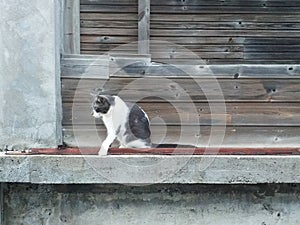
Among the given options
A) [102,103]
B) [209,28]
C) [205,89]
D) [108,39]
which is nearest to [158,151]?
[102,103]

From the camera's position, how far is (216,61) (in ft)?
13.5

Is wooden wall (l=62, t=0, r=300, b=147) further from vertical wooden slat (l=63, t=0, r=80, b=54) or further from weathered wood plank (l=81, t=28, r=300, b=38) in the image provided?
vertical wooden slat (l=63, t=0, r=80, b=54)

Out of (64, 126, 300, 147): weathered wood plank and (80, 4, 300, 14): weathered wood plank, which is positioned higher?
(80, 4, 300, 14): weathered wood plank

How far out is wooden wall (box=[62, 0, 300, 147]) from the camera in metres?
3.54

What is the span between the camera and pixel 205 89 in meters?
3.62

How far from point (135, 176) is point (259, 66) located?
1.24 m

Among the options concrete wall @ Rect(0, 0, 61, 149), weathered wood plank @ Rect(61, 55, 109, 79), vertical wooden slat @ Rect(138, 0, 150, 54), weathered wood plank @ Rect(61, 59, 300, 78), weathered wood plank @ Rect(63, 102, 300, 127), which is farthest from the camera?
vertical wooden slat @ Rect(138, 0, 150, 54)

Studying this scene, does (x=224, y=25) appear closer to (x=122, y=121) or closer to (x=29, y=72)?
(x=122, y=121)

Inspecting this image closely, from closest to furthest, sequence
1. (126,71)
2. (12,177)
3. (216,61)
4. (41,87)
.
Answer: (12,177)
(41,87)
(126,71)
(216,61)

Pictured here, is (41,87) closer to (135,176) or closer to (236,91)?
(135,176)

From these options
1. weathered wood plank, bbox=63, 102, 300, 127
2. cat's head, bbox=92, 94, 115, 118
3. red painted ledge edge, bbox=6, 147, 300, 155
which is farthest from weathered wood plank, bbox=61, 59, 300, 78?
red painted ledge edge, bbox=6, 147, 300, 155

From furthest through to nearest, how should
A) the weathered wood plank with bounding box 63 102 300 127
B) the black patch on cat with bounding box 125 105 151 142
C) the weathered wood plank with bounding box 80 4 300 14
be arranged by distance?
the weathered wood plank with bounding box 80 4 300 14, the weathered wood plank with bounding box 63 102 300 127, the black patch on cat with bounding box 125 105 151 142

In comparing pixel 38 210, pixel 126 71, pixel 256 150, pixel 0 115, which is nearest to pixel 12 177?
pixel 38 210

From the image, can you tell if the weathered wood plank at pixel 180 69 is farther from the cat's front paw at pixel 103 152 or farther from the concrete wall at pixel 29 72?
the cat's front paw at pixel 103 152
